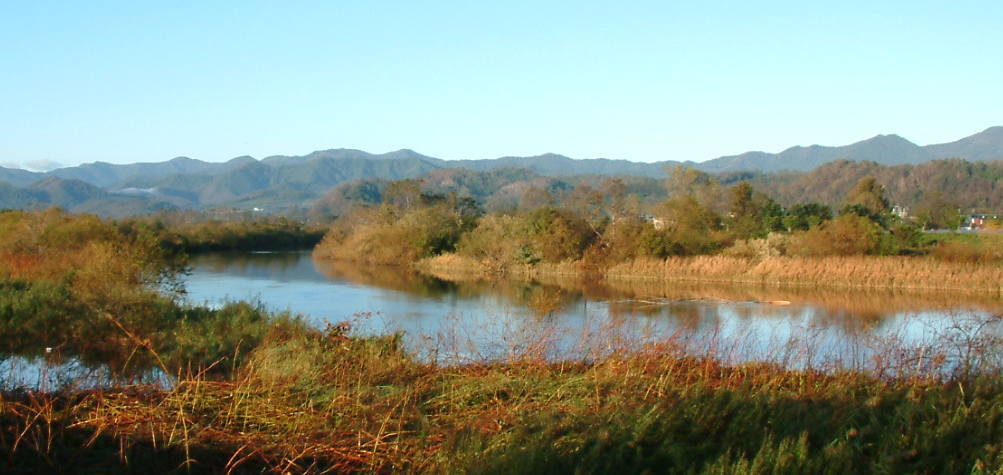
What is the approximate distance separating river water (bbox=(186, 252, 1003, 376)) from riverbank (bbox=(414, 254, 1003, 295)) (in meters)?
1.31

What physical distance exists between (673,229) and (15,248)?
26068 mm

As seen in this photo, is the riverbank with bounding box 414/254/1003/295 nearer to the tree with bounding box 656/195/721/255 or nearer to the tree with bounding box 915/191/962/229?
the tree with bounding box 656/195/721/255

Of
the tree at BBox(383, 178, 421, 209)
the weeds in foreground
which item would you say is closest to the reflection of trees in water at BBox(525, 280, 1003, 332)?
the weeds in foreground

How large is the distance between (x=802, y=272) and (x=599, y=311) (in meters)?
12.7

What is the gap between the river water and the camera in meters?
9.07

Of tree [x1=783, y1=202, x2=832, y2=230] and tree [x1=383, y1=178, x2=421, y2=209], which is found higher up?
tree [x1=383, y1=178, x2=421, y2=209]

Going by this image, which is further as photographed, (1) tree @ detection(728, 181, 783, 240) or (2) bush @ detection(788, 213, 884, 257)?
(1) tree @ detection(728, 181, 783, 240)

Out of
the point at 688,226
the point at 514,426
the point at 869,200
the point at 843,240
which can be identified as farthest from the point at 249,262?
the point at 514,426

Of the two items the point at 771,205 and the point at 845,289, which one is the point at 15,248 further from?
the point at 771,205

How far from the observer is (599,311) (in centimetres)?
2175

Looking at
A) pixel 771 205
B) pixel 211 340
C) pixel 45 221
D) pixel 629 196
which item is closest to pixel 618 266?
pixel 629 196

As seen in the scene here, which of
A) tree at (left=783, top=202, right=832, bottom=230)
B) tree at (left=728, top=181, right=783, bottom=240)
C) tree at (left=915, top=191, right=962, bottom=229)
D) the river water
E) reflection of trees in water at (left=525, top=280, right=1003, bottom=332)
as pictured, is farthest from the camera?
tree at (left=915, top=191, right=962, bottom=229)

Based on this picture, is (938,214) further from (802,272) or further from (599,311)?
(599,311)

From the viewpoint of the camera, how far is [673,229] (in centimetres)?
3881
